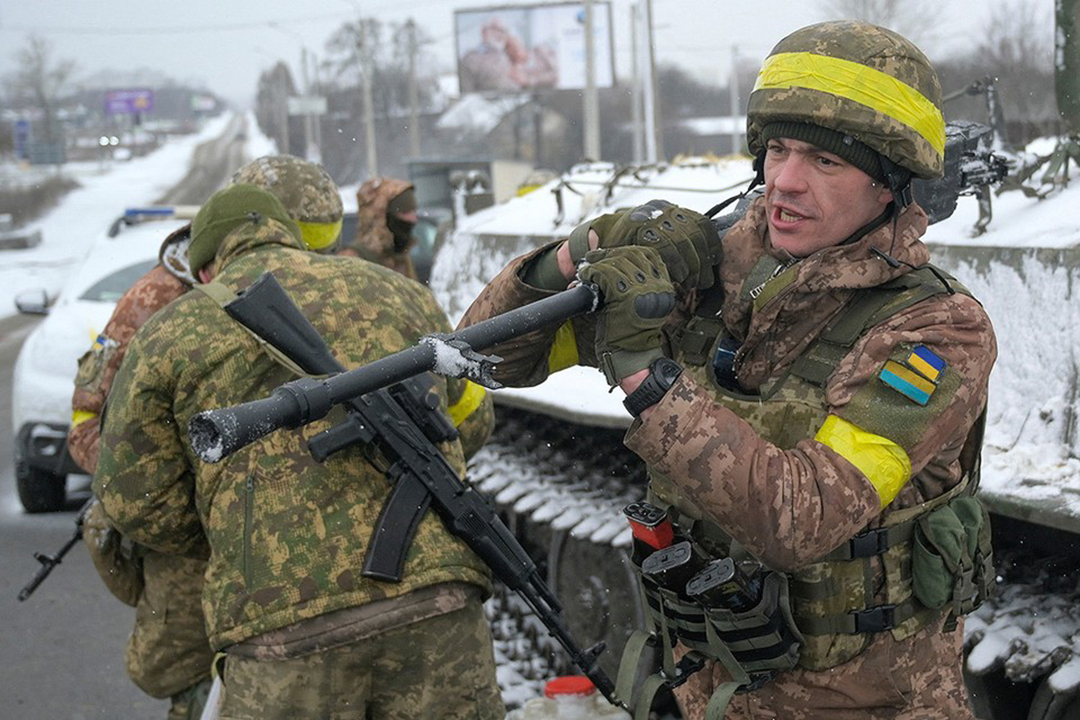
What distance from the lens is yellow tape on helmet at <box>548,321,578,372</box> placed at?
8.16 ft

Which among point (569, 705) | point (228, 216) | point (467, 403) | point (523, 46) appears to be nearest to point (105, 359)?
point (228, 216)

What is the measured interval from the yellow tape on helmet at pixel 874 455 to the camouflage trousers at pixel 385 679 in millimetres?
1078

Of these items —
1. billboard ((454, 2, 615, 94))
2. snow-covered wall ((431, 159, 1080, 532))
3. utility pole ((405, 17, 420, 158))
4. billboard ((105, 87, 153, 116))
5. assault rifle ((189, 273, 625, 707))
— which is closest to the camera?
assault rifle ((189, 273, 625, 707))


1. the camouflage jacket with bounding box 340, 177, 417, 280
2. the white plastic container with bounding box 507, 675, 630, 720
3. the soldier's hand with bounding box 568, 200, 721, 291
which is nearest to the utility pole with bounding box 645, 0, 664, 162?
the camouflage jacket with bounding box 340, 177, 417, 280

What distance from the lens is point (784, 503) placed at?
1.91 meters

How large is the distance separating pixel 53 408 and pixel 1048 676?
18.3 feet

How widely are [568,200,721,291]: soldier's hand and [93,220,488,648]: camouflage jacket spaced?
2.25 ft

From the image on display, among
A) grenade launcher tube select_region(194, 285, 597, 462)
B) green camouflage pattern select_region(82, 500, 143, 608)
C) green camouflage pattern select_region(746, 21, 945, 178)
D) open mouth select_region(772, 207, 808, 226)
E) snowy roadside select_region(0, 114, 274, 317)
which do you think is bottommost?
snowy roadside select_region(0, 114, 274, 317)

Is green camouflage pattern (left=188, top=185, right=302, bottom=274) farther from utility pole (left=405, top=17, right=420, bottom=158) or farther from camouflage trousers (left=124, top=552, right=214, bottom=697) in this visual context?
utility pole (left=405, top=17, right=420, bottom=158)

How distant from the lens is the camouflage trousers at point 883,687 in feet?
7.27

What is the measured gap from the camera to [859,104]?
2.06 metres

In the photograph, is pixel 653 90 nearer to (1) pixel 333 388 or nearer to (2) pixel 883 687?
(2) pixel 883 687

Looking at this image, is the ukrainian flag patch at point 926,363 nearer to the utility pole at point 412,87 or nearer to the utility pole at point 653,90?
the utility pole at point 653,90

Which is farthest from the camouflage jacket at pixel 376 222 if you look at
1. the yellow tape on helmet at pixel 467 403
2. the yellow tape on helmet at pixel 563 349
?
the yellow tape on helmet at pixel 563 349
